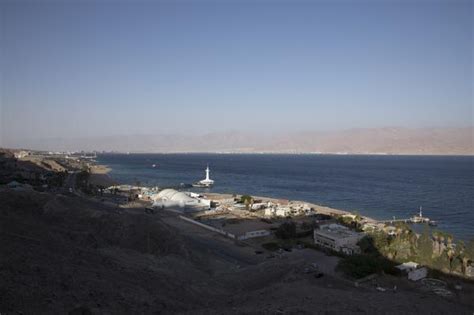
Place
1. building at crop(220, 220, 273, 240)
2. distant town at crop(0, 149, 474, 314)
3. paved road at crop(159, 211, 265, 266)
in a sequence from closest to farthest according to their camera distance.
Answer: distant town at crop(0, 149, 474, 314)
paved road at crop(159, 211, 265, 266)
building at crop(220, 220, 273, 240)

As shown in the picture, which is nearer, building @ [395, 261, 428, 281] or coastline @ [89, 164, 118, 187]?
building @ [395, 261, 428, 281]

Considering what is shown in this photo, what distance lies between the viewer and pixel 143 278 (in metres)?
17.8

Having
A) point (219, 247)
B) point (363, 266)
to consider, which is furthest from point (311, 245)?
point (363, 266)

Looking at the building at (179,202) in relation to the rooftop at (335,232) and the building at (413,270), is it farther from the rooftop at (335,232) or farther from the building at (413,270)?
the building at (413,270)

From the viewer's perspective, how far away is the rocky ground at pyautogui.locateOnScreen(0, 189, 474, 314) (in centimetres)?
1376

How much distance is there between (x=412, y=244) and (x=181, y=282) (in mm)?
16601

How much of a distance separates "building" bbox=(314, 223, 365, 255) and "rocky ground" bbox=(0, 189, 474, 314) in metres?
4.37

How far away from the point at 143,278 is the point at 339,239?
1655 centimetres

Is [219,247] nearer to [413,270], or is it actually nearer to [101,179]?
[413,270]

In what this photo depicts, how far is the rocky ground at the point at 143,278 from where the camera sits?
13.8m

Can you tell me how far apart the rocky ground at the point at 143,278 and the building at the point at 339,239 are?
14.3ft

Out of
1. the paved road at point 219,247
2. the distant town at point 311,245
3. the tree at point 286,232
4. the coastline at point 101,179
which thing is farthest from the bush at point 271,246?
the coastline at point 101,179

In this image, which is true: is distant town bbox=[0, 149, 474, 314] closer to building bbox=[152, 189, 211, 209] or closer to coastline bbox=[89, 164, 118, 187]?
building bbox=[152, 189, 211, 209]

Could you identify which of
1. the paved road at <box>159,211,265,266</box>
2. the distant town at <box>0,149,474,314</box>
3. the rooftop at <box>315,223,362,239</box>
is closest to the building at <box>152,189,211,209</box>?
the distant town at <box>0,149,474,314</box>
